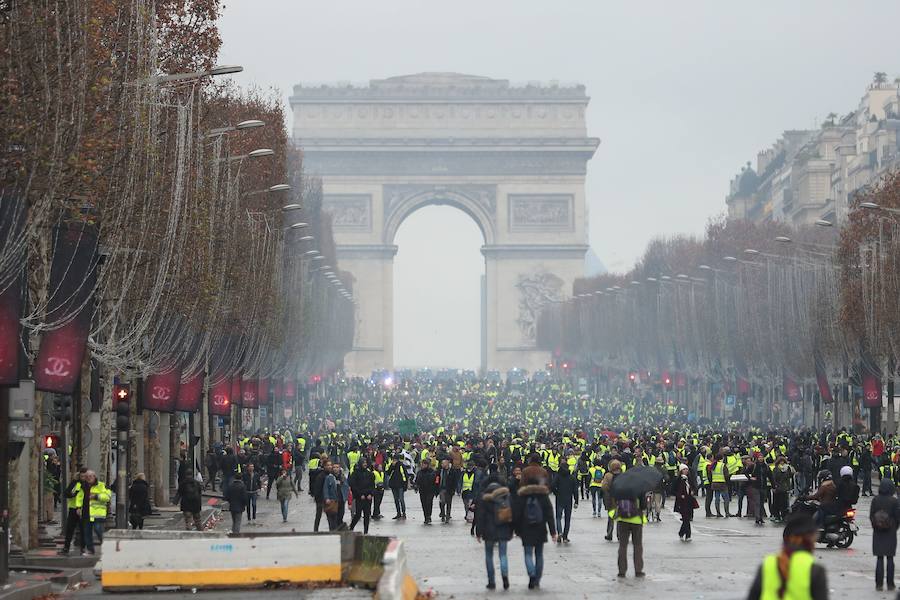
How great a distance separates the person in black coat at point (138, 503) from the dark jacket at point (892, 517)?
14.4 m

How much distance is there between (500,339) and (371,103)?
68.5 ft

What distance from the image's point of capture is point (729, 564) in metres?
31.5

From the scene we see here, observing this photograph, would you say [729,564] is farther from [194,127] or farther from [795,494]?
[795,494]

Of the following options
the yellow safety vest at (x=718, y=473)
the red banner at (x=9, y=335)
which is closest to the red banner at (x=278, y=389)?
the yellow safety vest at (x=718, y=473)

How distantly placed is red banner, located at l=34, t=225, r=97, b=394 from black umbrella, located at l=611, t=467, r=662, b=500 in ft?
25.0

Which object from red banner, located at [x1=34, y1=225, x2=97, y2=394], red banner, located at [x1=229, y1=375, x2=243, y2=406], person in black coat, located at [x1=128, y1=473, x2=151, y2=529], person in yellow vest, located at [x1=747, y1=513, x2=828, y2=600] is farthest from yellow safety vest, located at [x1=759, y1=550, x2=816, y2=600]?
red banner, located at [x1=229, y1=375, x2=243, y2=406]

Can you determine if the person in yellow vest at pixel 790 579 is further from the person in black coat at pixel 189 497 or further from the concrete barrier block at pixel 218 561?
the person in black coat at pixel 189 497

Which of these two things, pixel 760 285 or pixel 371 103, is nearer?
pixel 760 285

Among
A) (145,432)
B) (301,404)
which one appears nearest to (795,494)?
Result: (145,432)

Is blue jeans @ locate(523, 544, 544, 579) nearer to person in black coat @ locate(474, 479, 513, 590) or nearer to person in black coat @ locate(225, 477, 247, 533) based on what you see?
person in black coat @ locate(474, 479, 513, 590)

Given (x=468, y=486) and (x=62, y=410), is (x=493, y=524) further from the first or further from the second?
(x=468, y=486)

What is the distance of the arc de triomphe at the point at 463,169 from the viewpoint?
170m

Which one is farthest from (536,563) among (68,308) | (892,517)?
(68,308)

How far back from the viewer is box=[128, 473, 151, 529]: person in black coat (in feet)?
125
